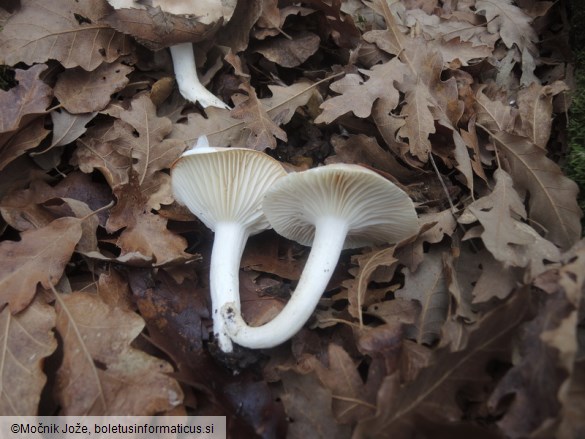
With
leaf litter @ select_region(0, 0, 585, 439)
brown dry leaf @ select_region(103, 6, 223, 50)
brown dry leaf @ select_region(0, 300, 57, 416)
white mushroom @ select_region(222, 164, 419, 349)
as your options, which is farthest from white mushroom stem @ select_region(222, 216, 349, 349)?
brown dry leaf @ select_region(103, 6, 223, 50)

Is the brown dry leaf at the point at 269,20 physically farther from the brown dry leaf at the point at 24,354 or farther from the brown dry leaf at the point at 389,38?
the brown dry leaf at the point at 24,354

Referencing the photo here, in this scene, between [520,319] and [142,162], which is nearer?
[520,319]

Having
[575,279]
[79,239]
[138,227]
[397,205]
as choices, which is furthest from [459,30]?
[79,239]

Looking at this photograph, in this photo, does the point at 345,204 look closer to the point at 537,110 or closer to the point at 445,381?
the point at 445,381

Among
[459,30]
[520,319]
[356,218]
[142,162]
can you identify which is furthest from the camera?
[459,30]

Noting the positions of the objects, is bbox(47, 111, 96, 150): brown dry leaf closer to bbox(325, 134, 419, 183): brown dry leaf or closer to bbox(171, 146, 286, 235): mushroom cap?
bbox(171, 146, 286, 235): mushroom cap

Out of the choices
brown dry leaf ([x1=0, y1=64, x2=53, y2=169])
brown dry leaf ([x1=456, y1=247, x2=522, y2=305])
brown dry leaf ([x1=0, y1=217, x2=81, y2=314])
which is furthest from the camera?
brown dry leaf ([x1=0, y1=64, x2=53, y2=169])

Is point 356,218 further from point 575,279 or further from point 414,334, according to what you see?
point 575,279
